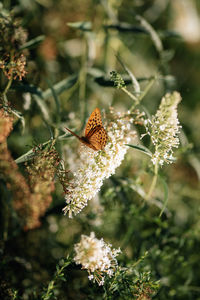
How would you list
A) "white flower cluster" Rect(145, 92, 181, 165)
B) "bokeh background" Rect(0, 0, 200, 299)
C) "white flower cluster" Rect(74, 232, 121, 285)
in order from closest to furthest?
"white flower cluster" Rect(74, 232, 121, 285) < "white flower cluster" Rect(145, 92, 181, 165) < "bokeh background" Rect(0, 0, 200, 299)

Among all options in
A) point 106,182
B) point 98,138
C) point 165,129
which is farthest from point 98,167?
point 106,182

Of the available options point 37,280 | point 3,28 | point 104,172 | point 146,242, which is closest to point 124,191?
point 146,242

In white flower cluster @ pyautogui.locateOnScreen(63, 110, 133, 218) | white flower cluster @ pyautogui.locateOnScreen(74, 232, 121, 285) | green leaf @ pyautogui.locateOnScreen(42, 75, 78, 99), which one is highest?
green leaf @ pyautogui.locateOnScreen(42, 75, 78, 99)

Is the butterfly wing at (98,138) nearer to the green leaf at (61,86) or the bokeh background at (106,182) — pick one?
the bokeh background at (106,182)

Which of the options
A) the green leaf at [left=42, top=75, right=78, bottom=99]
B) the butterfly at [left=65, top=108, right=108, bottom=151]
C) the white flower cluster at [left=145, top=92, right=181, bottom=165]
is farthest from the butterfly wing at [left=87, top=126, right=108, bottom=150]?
the green leaf at [left=42, top=75, right=78, bottom=99]

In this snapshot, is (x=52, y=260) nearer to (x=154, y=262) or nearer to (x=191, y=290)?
(x=154, y=262)

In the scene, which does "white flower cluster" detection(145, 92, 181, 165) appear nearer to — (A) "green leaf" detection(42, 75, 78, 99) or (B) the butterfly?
(B) the butterfly

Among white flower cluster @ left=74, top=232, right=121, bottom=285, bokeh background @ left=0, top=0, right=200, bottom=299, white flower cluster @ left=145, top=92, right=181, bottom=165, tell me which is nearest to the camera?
white flower cluster @ left=74, top=232, right=121, bottom=285
